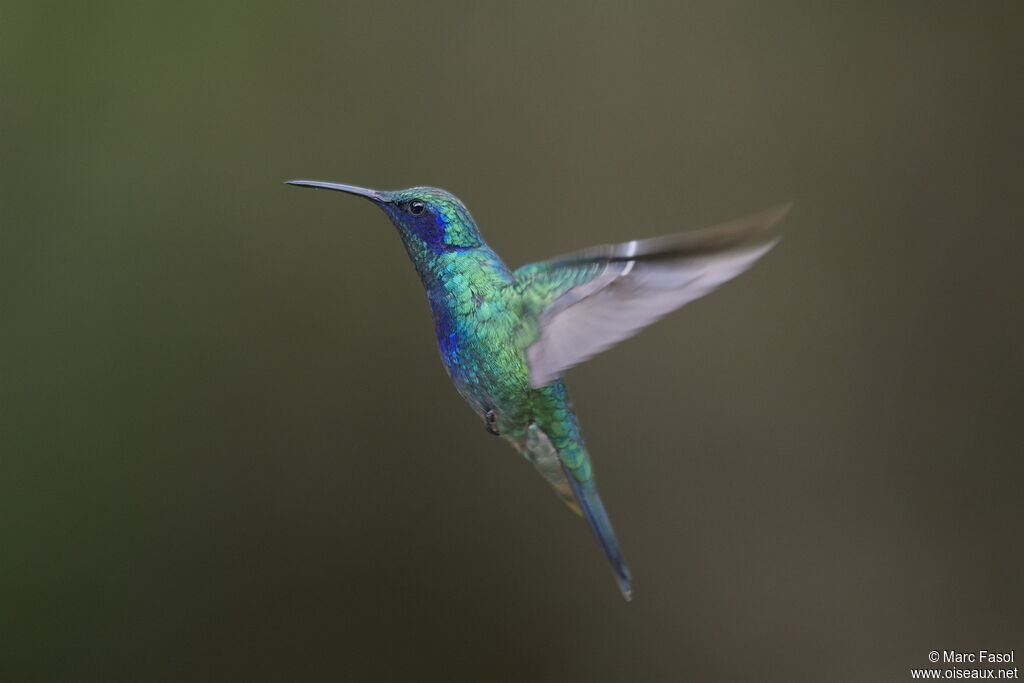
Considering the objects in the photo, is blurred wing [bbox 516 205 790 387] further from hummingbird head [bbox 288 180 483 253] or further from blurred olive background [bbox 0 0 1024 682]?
blurred olive background [bbox 0 0 1024 682]

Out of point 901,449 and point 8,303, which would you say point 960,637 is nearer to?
point 901,449

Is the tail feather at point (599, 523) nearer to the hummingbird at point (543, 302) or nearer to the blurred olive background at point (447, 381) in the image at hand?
the hummingbird at point (543, 302)

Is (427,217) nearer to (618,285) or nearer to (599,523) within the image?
(618,285)

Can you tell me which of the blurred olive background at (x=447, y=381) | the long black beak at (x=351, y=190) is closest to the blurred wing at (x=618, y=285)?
the long black beak at (x=351, y=190)

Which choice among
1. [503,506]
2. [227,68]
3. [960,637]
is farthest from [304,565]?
[960,637]

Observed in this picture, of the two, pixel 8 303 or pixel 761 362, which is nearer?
pixel 8 303

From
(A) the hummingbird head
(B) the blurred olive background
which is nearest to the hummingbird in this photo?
(A) the hummingbird head
